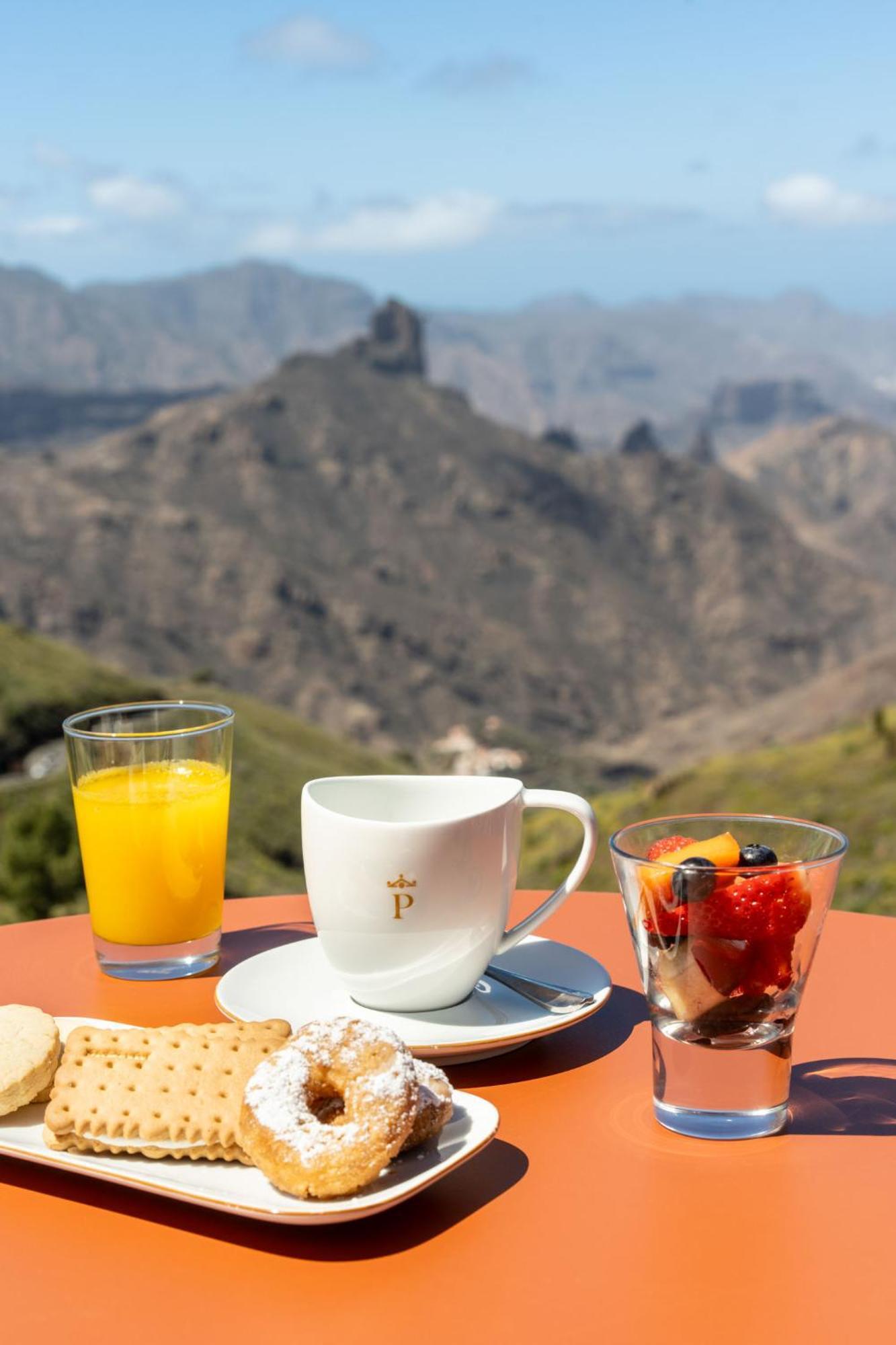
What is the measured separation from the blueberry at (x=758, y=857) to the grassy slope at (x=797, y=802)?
353 inches

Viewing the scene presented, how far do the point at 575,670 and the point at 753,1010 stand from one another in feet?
223

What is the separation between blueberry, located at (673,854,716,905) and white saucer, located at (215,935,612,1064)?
295mm

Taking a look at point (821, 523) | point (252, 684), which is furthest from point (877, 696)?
point (821, 523)

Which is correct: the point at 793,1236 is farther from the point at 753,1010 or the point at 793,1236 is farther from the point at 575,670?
the point at 575,670

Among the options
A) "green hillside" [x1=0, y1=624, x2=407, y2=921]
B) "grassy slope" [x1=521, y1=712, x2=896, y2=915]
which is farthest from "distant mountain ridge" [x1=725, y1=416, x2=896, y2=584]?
"grassy slope" [x1=521, y1=712, x2=896, y2=915]

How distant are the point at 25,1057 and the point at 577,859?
57 centimetres

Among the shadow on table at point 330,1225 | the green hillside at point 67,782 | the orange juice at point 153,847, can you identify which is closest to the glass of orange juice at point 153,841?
the orange juice at point 153,847

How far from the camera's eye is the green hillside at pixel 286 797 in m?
9.71

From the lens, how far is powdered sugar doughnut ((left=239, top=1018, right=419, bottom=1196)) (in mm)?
1057

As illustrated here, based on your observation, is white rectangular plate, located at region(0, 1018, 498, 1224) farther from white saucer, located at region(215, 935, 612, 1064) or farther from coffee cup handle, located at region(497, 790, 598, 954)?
coffee cup handle, located at region(497, 790, 598, 954)

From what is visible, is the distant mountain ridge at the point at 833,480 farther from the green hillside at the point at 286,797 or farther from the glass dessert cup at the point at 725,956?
the glass dessert cup at the point at 725,956

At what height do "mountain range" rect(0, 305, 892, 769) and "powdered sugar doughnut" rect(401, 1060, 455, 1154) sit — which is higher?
"powdered sugar doughnut" rect(401, 1060, 455, 1154)

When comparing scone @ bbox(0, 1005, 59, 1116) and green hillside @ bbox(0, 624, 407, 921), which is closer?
scone @ bbox(0, 1005, 59, 1116)

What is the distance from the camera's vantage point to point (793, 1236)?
1.08 m
